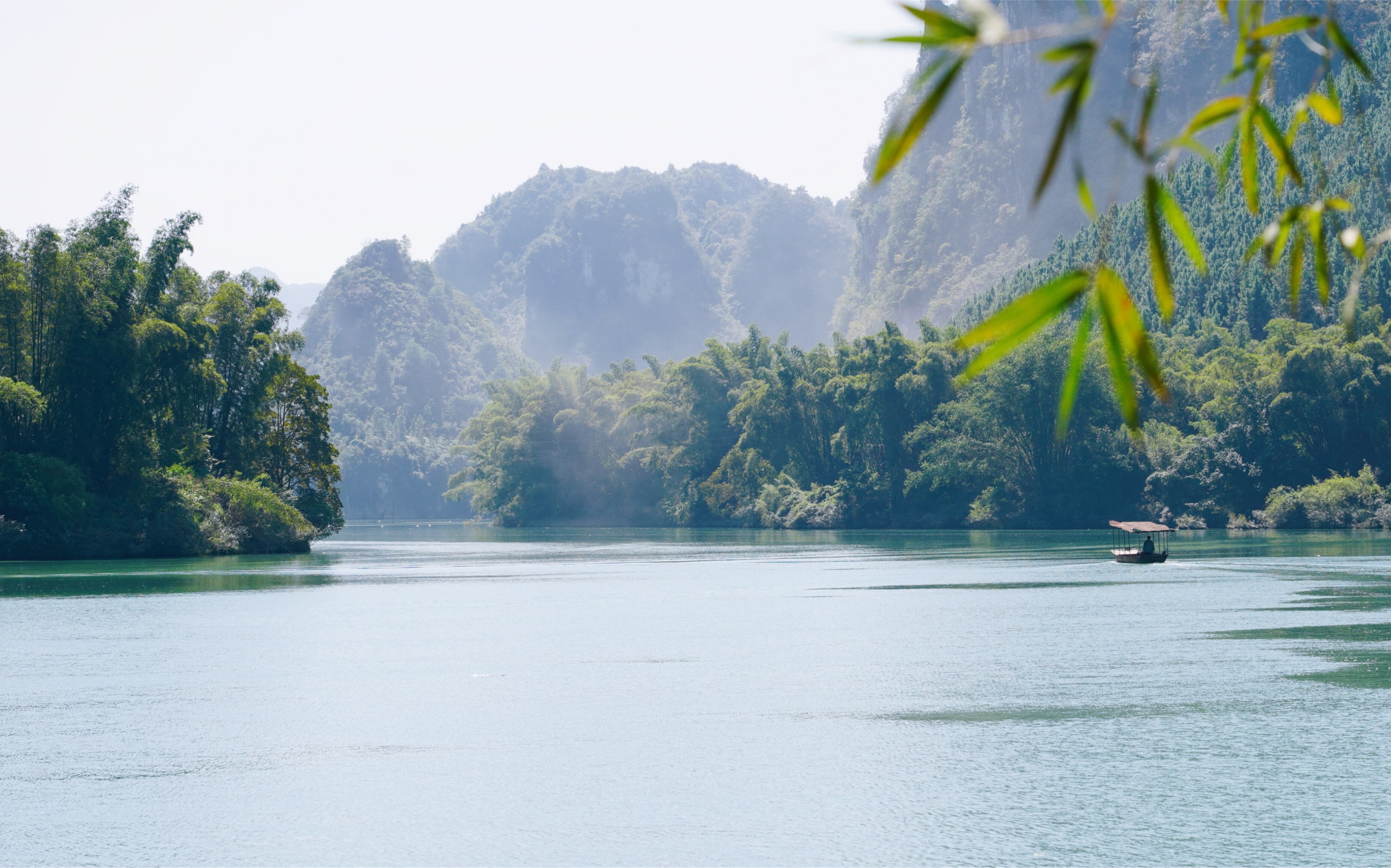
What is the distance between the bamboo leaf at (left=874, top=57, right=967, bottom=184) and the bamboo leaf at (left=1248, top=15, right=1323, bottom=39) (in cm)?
61

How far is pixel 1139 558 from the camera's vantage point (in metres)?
37.9

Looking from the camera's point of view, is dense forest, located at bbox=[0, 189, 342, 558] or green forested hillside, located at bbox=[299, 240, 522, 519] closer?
dense forest, located at bbox=[0, 189, 342, 558]

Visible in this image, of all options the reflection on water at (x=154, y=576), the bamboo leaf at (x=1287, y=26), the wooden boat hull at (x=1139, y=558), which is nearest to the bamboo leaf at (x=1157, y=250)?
the bamboo leaf at (x=1287, y=26)

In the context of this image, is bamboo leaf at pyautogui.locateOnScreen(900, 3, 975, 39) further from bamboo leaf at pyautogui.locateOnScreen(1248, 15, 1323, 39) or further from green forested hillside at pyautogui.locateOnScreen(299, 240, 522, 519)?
green forested hillside at pyautogui.locateOnScreen(299, 240, 522, 519)

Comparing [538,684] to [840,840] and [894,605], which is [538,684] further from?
[894,605]

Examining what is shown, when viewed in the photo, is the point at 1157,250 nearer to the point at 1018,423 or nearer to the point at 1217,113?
the point at 1217,113

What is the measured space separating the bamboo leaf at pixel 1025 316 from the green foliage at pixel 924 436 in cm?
4929

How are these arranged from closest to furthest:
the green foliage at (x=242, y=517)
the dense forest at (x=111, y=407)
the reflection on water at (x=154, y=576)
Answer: the reflection on water at (x=154, y=576)
the dense forest at (x=111, y=407)
the green foliage at (x=242, y=517)

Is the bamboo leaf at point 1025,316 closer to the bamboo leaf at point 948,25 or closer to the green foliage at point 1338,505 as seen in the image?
the bamboo leaf at point 948,25

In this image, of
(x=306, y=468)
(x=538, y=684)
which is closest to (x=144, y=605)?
(x=538, y=684)

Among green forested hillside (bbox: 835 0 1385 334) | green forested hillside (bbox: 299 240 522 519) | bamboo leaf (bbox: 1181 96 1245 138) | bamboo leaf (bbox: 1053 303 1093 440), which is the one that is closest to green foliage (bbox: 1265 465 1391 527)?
bamboo leaf (bbox: 1181 96 1245 138)

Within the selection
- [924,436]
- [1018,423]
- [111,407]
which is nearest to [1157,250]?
[111,407]

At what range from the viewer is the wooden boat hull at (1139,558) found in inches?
1492

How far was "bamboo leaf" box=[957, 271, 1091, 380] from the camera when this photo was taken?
89.7 inches
